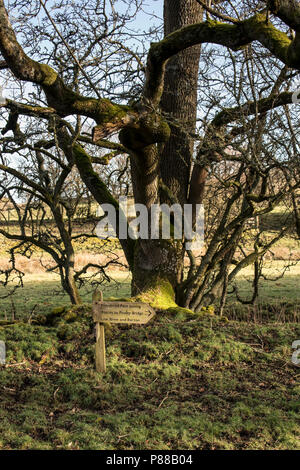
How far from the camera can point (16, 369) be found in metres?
6.59

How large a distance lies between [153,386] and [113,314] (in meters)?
1.06

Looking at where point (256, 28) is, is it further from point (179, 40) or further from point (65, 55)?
point (65, 55)

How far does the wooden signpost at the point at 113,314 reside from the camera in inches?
245

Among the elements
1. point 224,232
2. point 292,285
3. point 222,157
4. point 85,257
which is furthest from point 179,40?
point 85,257

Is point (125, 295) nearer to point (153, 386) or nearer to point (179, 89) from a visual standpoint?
point (179, 89)

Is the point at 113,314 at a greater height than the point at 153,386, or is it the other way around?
the point at 113,314

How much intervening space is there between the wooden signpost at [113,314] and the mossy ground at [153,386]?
11.1 inches

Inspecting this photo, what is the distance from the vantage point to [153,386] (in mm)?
6039

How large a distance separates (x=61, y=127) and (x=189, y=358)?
5.32 metres

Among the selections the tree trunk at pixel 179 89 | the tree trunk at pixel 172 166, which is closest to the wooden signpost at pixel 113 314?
the tree trunk at pixel 172 166

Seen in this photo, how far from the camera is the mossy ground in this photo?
4793 millimetres

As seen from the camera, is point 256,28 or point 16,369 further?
point 16,369

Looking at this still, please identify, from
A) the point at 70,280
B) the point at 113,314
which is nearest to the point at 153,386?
the point at 113,314
